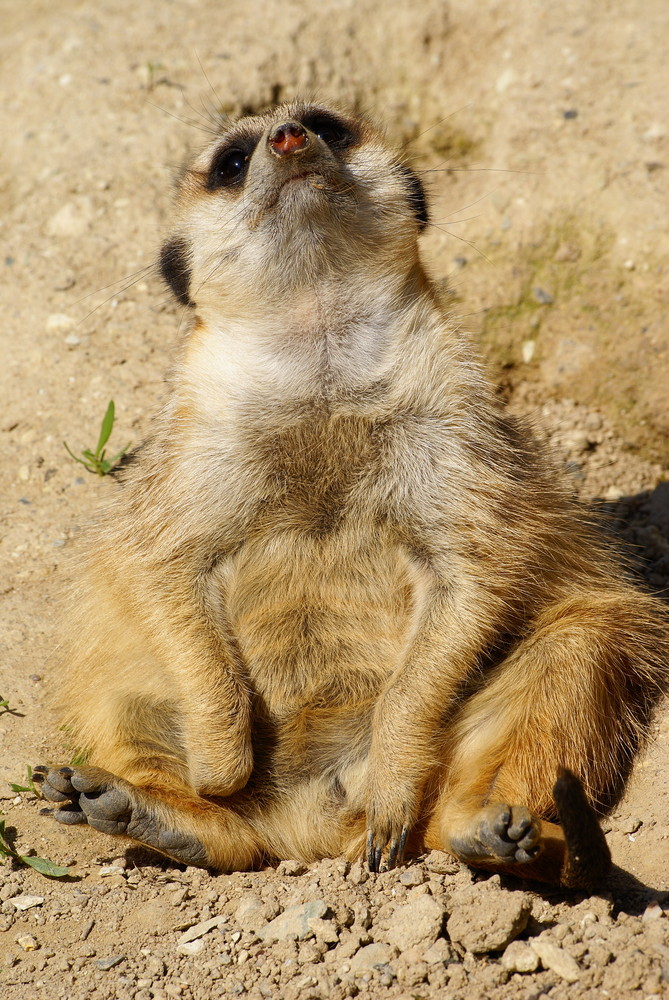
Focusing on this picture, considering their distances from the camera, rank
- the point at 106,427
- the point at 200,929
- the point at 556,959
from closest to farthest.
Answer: the point at 556,959
the point at 200,929
the point at 106,427

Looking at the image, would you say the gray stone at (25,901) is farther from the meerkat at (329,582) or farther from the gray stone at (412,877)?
the gray stone at (412,877)

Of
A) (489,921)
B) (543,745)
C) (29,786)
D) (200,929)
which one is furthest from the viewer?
(29,786)

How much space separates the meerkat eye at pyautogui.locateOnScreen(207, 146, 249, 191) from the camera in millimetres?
3195

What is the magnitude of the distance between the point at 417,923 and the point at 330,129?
7.74 ft

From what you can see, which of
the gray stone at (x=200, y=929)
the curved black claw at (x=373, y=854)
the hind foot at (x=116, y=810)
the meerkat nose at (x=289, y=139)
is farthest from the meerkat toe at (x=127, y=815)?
the meerkat nose at (x=289, y=139)

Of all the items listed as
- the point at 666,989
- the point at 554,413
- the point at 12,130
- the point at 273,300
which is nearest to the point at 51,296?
the point at 12,130

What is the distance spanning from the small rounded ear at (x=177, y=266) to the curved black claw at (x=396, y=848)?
1737 mm

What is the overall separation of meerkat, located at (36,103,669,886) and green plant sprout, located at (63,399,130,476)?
0.91m

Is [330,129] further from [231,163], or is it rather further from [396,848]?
[396,848]

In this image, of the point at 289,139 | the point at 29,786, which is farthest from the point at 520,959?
the point at 289,139

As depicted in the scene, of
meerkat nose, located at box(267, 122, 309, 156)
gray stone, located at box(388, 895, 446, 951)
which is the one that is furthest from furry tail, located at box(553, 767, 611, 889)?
meerkat nose, located at box(267, 122, 309, 156)

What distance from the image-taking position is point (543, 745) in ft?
9.20

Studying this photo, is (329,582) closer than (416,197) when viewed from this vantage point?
Yes

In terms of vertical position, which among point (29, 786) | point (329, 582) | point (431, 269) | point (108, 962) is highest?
point (431, 269)
